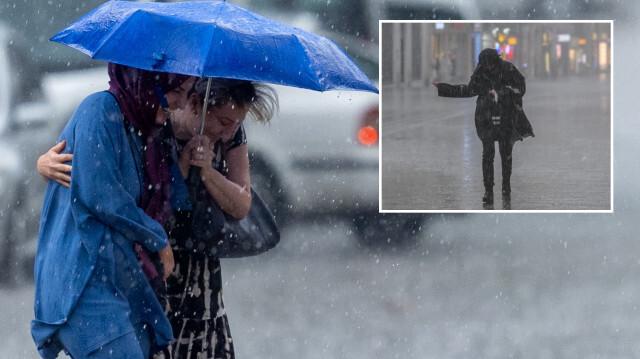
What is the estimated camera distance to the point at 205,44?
11.3ft

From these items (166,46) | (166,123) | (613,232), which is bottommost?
(613,232)

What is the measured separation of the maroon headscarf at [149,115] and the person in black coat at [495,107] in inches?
140

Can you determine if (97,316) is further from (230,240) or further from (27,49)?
(27,49)

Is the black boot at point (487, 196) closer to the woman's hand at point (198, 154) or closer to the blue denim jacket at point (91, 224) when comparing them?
the woman's hand at point (198, 154)

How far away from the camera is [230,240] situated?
3.84 meters

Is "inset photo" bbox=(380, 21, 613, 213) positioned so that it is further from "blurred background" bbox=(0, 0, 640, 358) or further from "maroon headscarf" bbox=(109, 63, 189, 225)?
"maroon headscarf" bbox=(109, 63, 189, 225)

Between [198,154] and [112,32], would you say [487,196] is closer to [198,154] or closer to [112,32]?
[198,154]

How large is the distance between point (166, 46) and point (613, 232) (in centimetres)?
454

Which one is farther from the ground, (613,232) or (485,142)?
(485,142)

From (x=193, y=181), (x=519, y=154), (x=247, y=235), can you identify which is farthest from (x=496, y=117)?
(x=193, y=181)

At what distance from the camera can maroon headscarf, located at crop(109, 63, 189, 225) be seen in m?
3.34

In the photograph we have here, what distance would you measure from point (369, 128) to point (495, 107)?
32.7 inches

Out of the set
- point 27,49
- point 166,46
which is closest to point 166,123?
point 166,46

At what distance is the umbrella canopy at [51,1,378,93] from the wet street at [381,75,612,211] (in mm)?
3178
